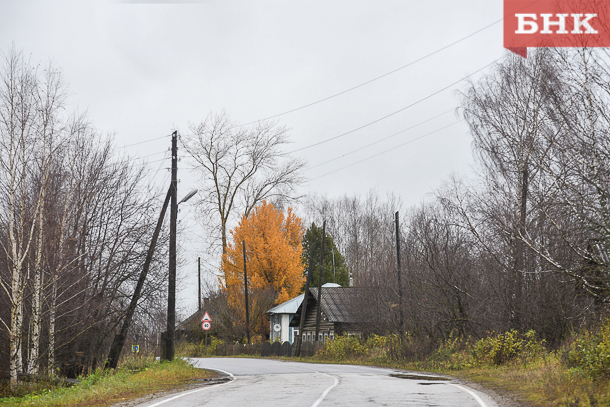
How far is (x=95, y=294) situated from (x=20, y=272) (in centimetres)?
403

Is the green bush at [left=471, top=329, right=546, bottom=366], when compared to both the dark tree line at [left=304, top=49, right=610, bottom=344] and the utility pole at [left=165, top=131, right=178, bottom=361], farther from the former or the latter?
the utility pole at [left=165, top=131, right=178, bottom=361]

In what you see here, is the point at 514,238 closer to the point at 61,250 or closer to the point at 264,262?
the point at 61,250

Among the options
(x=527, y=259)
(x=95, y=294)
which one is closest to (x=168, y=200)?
(x=95, y=294)

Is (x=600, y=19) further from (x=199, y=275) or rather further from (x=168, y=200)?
(x=199, y=275)

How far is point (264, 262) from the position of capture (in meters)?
49.6

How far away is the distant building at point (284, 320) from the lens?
166 ft

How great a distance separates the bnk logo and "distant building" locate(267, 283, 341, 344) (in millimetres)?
36959

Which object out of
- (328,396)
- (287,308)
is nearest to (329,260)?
(287,308)

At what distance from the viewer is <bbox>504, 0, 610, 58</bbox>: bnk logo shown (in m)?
11.9

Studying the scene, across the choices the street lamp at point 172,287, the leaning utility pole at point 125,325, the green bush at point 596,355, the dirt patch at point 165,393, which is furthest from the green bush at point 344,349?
the green bush at point 596,355

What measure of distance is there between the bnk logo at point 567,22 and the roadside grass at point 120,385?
39.7ft

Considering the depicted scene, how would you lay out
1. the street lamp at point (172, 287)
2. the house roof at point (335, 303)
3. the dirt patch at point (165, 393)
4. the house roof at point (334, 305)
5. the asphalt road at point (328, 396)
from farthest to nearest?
the house roof at point (335, 303) < the house roof at point (334, 305) < the street lamp at point (172, 287) < the dirt patch at point (165, 393) < the asphalt road at point (328, 396)

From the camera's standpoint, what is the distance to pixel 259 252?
48625 millimetres

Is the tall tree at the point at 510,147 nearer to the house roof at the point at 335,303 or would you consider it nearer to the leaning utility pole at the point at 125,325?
the leaning utility pole at the point at 125,325
